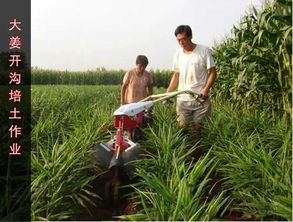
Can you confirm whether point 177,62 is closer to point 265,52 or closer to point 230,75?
point 265,52

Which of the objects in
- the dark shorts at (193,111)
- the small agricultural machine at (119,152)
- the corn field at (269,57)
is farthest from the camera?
the dark shorts at (193,111)

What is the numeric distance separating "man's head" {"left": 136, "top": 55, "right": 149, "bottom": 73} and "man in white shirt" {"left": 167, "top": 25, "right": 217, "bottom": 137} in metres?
0.34

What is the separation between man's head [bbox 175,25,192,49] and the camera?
13.2 ft

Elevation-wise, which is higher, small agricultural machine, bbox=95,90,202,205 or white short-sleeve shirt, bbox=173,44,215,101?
white short-sleeve shirt, bbox=173,44,215,101

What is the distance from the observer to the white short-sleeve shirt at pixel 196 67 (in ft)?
13.9

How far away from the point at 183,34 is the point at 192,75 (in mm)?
474

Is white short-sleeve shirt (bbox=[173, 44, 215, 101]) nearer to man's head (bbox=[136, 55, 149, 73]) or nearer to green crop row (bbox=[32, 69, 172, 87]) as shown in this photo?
man's head (bbox=[136, 55, 149, 73])

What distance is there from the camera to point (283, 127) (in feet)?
12.9

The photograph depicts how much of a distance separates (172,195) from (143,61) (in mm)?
2607

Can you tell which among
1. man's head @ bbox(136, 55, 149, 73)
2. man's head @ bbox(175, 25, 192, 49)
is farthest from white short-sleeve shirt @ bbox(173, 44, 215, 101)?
man's head @ bbox(136, 55, 149, 73)

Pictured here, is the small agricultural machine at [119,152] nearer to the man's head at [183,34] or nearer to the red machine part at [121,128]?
the red machine part at [121,128]

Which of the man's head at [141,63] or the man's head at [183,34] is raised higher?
the man's head at [183,34]

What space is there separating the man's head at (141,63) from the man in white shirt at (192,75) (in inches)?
13.5

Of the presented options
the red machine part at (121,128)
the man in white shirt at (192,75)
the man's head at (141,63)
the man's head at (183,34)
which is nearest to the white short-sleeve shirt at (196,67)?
the man in white shirt at (192,75)
